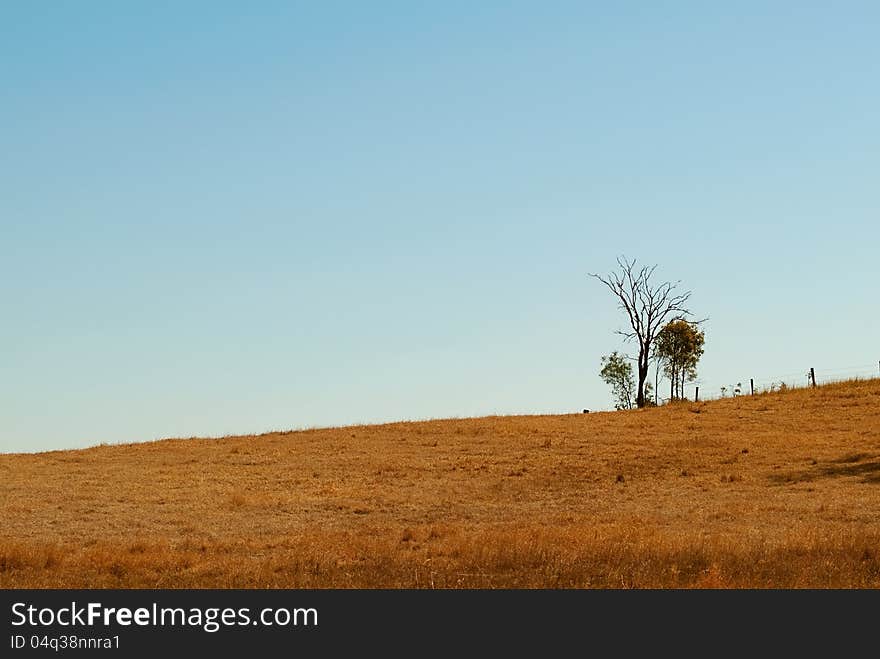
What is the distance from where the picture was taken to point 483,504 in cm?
3334

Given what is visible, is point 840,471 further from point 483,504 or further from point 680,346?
point 680,346

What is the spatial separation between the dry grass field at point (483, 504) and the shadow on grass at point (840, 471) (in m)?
0.14

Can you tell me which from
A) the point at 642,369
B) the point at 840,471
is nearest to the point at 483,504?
the point at 840,471

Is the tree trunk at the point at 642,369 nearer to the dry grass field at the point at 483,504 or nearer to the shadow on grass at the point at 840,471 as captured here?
the dry grass field at the point at 483,504

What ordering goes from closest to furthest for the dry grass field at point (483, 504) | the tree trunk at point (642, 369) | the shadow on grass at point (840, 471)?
1. the dry grass field at point (483, 504)
2. the shadow on grass at point (840, 471)
3. the tree trunk at point (642, 369)

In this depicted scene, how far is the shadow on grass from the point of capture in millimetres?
36062

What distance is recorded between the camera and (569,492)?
118ft

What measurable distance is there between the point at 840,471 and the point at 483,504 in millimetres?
13987

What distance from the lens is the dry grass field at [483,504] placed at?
1820cm

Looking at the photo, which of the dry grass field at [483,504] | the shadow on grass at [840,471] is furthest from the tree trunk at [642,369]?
the shadow on grass at [840,471]
